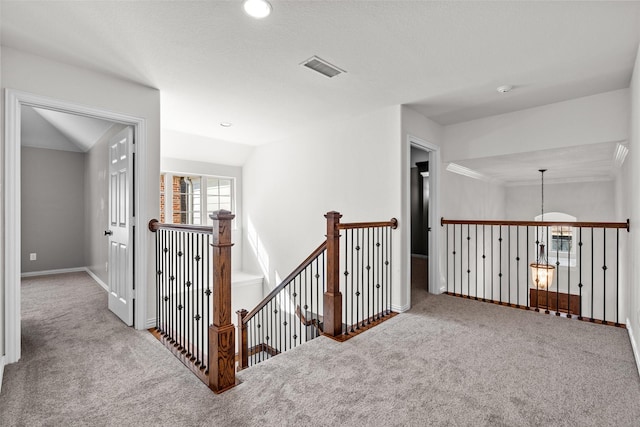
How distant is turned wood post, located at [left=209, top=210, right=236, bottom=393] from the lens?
6.83ft

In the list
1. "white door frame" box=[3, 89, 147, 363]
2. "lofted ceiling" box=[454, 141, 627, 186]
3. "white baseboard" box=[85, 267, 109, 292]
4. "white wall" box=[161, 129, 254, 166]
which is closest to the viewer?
"white door frame" box=[3, 89, 147, 363]

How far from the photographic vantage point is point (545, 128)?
12.2 feet

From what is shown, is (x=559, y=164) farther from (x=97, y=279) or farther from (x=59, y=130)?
(x=59, y=130)

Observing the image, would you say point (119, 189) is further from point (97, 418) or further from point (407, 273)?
point (407, 273)

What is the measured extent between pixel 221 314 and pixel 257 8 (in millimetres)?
1970

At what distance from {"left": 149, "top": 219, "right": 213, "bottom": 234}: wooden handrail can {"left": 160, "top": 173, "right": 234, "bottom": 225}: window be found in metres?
2.87

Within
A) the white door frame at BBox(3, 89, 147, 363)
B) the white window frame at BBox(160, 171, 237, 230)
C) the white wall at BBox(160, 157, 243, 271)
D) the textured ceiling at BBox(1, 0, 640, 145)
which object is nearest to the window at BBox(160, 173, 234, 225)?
the white window frame at BBox(160, 171, 237, 230)

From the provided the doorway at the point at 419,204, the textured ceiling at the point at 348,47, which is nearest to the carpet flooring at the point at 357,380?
the textured ceiling at the point at 348,47

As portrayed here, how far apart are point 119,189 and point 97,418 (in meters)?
2.33

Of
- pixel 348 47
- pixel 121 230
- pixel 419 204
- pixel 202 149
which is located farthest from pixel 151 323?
pixel 419 204

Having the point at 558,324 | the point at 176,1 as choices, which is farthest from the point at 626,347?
the point at 176,1

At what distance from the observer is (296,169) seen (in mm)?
5211

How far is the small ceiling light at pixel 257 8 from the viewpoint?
194 centimetres

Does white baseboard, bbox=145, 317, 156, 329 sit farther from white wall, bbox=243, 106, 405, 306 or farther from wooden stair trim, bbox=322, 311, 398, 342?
white wall, bbox=243, 106, 405, 306
